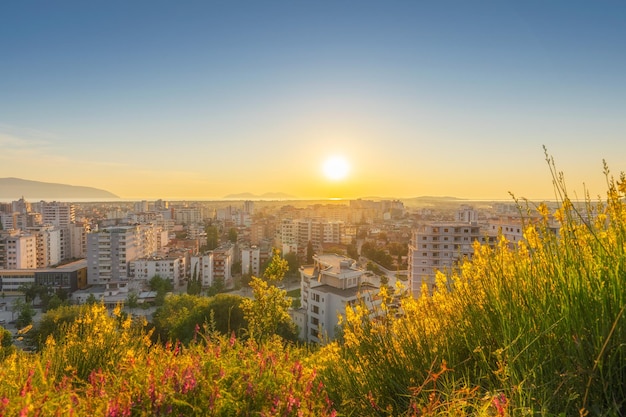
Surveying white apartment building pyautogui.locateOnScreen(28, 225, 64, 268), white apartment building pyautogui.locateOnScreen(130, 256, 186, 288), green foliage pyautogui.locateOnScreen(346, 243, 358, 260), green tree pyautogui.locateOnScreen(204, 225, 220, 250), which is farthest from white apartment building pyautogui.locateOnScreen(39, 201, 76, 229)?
green foliage pyautogui.locateOnScreen(346, 243, 358, 260)

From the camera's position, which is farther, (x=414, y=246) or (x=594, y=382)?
(x=414, y=246)

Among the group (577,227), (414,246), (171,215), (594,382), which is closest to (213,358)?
(594,382)

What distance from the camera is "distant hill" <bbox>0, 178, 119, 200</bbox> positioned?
128538 millimetres

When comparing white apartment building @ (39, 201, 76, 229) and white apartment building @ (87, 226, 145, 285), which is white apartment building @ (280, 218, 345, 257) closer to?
white apartment building @ (87, 226, 145, 285)

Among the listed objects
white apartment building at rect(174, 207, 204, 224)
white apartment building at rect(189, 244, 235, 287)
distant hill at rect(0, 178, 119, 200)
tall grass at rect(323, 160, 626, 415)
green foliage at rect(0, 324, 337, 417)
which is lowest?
white apartment building at rect(189, 244, 235, 287)

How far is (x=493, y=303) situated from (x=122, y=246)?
33832 mm

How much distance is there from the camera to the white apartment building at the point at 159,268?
97.2 ft

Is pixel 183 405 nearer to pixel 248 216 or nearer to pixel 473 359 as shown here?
pixel 473 359

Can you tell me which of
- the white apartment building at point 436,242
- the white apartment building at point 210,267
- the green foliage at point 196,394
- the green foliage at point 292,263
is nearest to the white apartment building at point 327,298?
the white apartment building at point 436,242

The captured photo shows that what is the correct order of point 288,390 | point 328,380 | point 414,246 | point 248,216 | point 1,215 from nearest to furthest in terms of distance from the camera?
1. point 288,390
2. point 328,380
3. point 414,246
4. point 1,215
5. point 248,216

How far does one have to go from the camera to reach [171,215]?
66688 mm

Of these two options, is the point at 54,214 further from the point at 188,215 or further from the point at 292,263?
the point at 292,263

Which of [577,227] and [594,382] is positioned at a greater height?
[577,227]

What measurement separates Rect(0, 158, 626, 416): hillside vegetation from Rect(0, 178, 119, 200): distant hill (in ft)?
472
